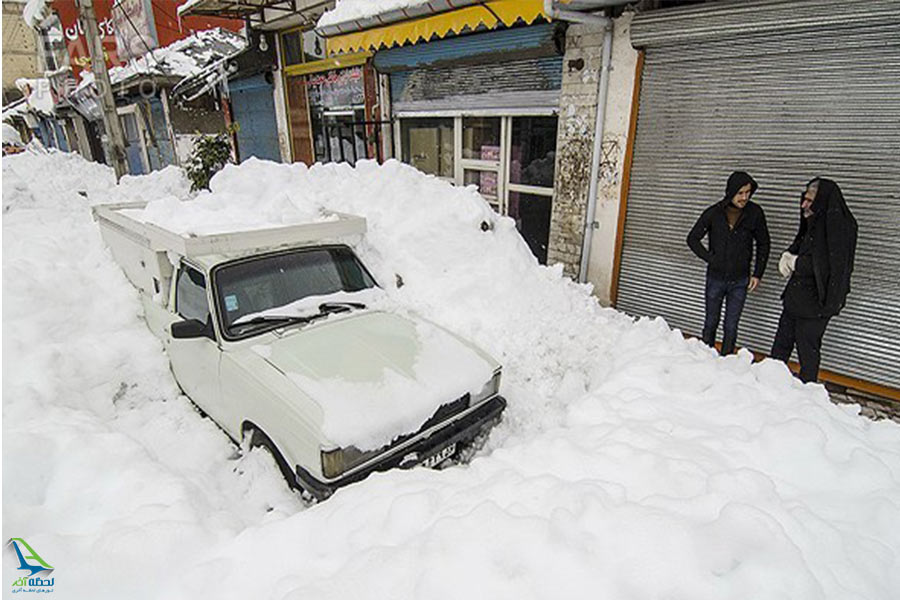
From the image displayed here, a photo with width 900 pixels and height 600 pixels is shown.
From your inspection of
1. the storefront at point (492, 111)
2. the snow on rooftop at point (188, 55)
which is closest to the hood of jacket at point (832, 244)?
the storefront at point (492, 111)

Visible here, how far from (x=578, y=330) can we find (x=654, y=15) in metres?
3.53

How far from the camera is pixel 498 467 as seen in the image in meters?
2.57

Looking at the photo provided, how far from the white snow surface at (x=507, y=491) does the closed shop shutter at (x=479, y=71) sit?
3941mm

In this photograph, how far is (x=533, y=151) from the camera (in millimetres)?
7074

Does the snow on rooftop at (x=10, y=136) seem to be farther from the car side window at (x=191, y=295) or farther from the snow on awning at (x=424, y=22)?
the car side window at (x=191, y=295)

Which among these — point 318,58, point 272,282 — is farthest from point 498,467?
point 318,58

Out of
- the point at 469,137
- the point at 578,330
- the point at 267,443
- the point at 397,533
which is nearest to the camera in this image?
the point at 397,533

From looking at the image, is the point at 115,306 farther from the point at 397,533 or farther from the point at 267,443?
the point at 397,533

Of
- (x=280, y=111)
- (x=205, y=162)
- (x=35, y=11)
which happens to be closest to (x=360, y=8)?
(x=280, y=111)

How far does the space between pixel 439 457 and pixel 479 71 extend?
6.20 meters

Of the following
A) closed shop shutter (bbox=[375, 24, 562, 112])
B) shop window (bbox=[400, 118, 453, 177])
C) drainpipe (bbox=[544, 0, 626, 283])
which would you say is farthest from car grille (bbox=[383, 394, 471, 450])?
shop window (bbox=[400, 118, 453, 177])

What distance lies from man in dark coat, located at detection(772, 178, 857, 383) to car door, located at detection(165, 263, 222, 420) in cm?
473

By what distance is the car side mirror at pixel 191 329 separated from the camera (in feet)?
10.8

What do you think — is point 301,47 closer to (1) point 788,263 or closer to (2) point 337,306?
(2) point 337,306
